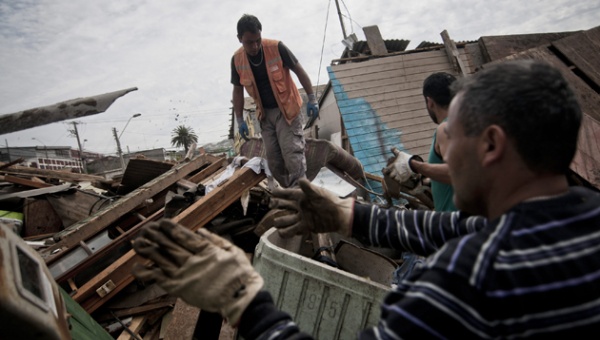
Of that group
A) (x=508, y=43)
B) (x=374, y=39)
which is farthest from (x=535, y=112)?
(x=508, y=43)

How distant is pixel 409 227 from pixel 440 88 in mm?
1206

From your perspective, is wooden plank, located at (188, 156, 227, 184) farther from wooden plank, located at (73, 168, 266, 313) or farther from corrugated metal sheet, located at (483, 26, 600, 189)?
corrugated metal sheet, located at (483, 26, 600, 189)

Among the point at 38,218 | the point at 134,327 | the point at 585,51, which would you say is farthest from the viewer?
the point at 585,51

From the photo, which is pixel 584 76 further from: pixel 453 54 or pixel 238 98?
pixel 238 98

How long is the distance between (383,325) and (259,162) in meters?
2.73

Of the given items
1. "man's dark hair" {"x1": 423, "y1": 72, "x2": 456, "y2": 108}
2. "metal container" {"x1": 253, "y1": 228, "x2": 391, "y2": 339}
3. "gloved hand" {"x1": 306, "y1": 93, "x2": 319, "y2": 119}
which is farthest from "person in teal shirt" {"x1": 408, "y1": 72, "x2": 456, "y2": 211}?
"gloved hand" {"x1": 306, "y1": 93, "x2": 319, "y2": 119}

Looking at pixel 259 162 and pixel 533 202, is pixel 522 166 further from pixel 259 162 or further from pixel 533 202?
pixel 259 162

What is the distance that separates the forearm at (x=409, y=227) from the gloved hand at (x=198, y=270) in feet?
2.10

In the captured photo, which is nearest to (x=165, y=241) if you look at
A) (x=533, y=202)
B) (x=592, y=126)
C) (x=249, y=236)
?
(x=533, y=202)

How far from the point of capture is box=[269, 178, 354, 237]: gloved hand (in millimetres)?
1479

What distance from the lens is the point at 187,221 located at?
280cm

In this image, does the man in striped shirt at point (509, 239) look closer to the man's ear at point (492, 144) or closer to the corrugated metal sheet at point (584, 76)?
the man's ear at point (492, 144)

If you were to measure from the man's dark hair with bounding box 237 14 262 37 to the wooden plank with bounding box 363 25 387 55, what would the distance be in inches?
199

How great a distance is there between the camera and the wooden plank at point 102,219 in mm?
2909
